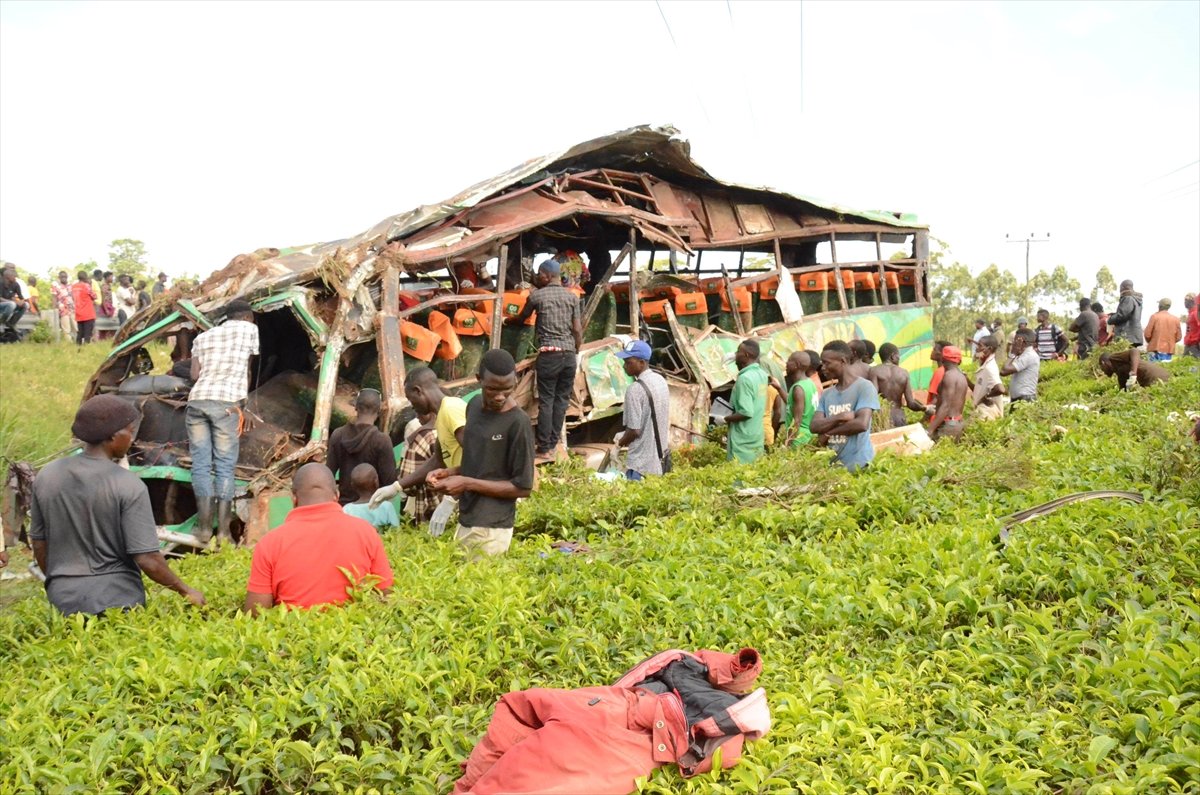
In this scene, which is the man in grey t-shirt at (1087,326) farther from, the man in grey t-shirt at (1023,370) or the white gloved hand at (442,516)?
the white gloved hand at (442,516)

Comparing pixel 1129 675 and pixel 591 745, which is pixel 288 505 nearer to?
pixel 591 745

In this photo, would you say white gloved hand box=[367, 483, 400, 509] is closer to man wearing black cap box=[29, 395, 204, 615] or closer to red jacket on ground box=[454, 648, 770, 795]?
man wearing black cap box=[29, 395, 204, 615]

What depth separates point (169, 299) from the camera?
10.8 meters

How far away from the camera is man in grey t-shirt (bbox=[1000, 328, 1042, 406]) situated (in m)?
13.7

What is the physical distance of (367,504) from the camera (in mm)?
8086

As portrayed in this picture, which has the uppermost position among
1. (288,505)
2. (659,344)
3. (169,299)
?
(169,299)

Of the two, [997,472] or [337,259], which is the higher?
[337,259]

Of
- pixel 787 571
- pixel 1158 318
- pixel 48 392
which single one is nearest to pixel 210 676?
pixel 787 571

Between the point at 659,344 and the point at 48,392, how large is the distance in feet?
37.4

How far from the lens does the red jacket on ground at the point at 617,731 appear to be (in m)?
3.51

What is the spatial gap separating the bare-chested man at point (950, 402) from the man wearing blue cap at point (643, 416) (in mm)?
3221

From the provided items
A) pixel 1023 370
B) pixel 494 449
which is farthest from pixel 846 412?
pixel 1023 370

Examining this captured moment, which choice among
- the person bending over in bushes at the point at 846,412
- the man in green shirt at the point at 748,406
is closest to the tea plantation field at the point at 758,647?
the person bending over in bushes at the point at 846,412

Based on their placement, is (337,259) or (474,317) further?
(474,317)
